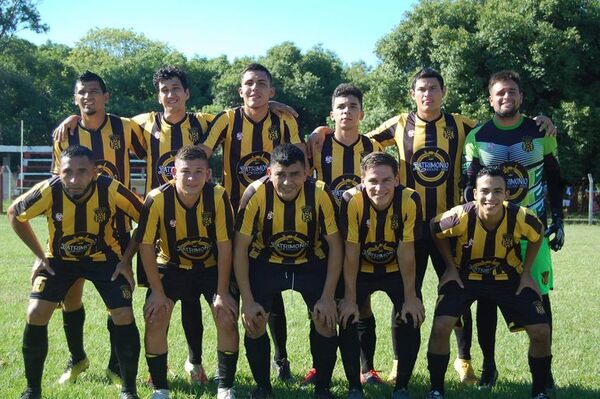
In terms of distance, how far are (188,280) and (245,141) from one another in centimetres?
128

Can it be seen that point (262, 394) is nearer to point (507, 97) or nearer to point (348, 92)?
point (348, 92)

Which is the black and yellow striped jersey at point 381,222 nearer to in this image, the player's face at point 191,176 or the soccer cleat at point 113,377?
the player's face at point 191,176

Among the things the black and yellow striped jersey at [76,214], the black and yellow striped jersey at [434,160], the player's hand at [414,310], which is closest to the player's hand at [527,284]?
the player's hand at [414,310]

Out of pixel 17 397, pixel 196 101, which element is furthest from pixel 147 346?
pixel 196 101

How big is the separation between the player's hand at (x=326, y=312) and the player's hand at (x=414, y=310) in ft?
1.59

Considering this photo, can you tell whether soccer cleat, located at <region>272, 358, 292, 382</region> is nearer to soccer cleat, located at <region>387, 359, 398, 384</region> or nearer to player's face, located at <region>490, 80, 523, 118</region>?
soccer cleat, located at <region>387, 359, 398, 384</region>

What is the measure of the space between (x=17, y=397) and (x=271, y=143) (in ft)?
8.60

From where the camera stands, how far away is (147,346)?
14.2ft

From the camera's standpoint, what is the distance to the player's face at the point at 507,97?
4.67 metres

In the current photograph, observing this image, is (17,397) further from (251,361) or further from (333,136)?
(333,136)

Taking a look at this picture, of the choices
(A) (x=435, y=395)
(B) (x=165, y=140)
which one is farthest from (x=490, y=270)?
(B) (x=165, y=140)

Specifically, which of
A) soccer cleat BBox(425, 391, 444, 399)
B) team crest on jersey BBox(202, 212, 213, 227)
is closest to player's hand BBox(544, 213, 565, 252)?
soccer cleat BBox(425, 391, 444, 399)

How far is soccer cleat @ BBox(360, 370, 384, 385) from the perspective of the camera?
189 inches

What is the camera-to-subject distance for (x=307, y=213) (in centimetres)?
445
